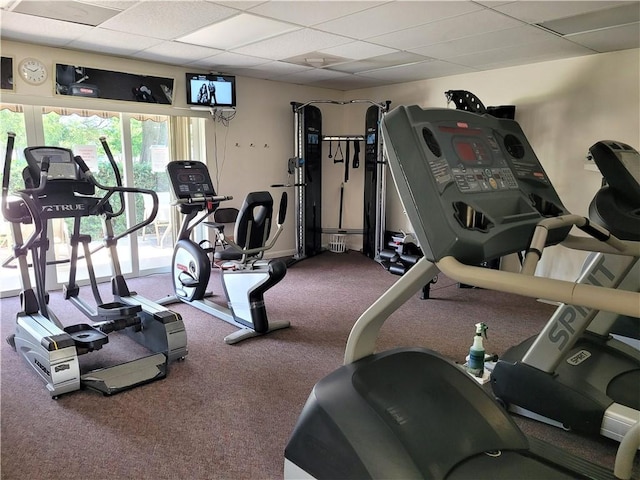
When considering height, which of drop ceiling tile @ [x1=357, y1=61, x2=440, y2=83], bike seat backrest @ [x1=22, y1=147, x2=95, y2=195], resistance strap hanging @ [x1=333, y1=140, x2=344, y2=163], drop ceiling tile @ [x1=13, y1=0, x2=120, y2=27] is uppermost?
drop ceiling tile @ [x1=357, y1=61, x2=440, y2=83]

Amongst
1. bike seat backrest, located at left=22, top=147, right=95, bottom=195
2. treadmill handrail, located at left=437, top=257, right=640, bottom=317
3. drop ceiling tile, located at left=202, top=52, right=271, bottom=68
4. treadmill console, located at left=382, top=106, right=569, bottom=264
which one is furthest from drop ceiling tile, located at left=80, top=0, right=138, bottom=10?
treadmill handrail, located at left=437, top=257, right=640, bottom=317

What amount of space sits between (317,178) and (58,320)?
4.29 meters

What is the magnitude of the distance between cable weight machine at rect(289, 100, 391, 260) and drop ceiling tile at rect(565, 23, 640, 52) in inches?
99.1

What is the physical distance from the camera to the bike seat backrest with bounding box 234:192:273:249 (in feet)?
12.0

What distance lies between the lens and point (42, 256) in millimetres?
3135

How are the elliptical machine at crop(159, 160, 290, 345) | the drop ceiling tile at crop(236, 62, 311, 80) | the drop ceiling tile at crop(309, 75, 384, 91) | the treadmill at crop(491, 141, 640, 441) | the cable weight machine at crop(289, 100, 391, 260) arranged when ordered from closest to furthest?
the treadmill at crop(491, 141, 640, 441) → the elliptical machine at crop(159, 160, 290, 345) → the drop ceiling tile at crop(236, 62, 311, 80) → the drop ceiling tile at crop(309, 75, 384, 91) → the cable weight machine at crop(289, 100, 391, 260)

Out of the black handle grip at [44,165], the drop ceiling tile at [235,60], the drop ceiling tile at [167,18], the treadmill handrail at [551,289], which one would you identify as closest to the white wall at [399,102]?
the drop ceiling tile at [235,60]

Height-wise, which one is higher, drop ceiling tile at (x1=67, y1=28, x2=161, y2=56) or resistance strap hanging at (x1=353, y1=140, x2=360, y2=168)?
drop ceiling tile at (x1=67, y1=28, x2=161, y2=56)

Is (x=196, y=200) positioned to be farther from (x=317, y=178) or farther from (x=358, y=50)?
(x=317, y=178)

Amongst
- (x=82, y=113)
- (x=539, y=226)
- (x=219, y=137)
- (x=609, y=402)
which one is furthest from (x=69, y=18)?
(x=609, y=402)

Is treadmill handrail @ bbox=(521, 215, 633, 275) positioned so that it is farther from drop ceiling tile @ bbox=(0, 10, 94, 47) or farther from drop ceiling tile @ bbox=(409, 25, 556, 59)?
drop ceiling tile @ bbox=(0, 10, 94, 47)

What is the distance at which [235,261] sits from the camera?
13.3 ft

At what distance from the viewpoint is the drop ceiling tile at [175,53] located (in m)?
4.36

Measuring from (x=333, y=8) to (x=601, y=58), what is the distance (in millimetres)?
2964
